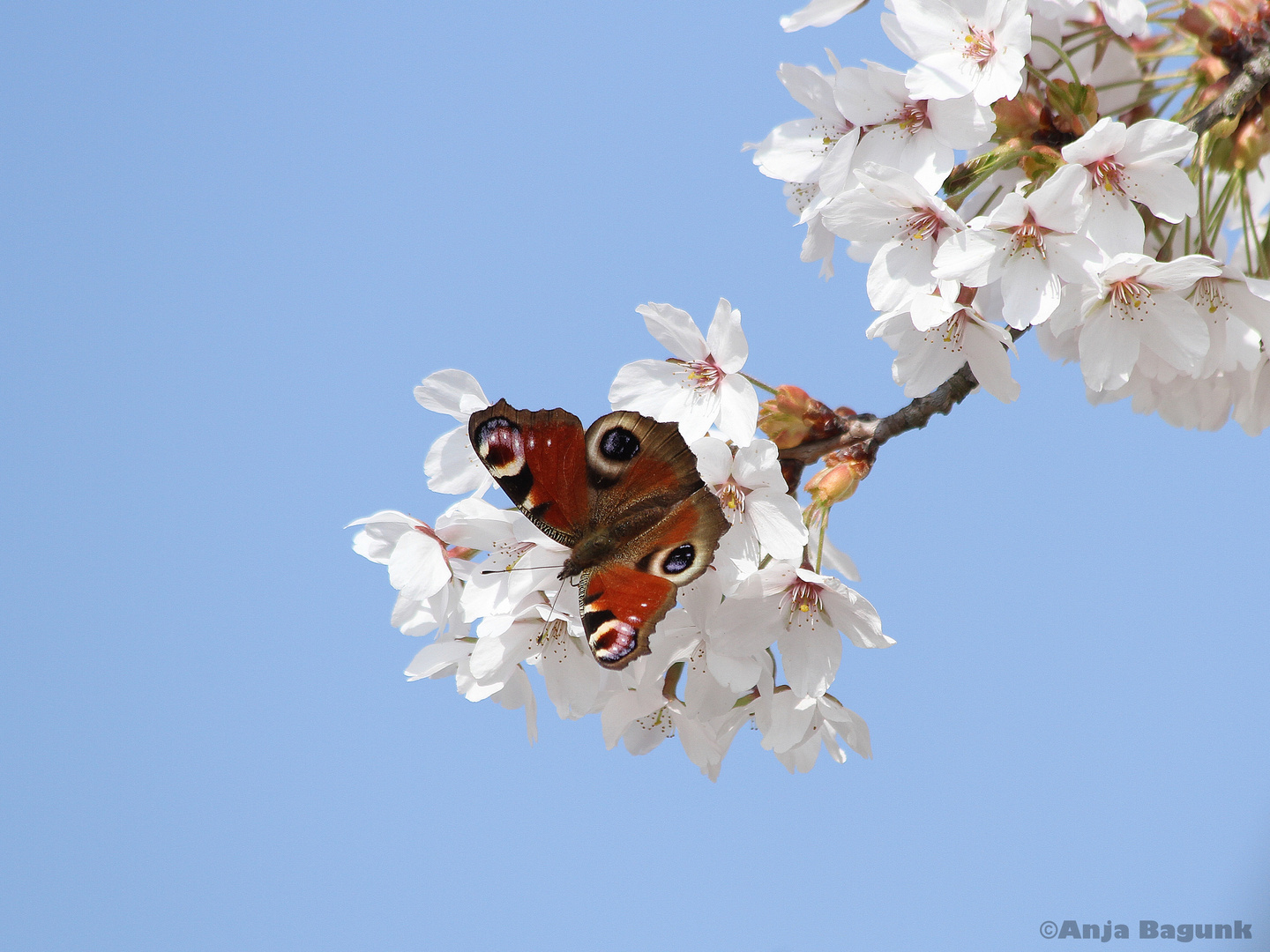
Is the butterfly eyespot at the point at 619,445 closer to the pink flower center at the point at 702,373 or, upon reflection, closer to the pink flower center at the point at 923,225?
the pink flower center at the point at 702,373

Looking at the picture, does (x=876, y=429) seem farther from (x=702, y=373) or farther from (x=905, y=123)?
(x=905, y=123)

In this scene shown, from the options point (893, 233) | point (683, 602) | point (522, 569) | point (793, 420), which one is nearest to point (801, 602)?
point (683, 602)

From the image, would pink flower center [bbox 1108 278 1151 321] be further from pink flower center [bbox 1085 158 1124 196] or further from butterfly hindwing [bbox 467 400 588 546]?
butterfly hindwing [bbox 467 400 588 546]

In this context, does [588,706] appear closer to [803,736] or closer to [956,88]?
[803,736]

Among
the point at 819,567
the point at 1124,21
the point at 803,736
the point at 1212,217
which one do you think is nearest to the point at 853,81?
the point at 1124,21

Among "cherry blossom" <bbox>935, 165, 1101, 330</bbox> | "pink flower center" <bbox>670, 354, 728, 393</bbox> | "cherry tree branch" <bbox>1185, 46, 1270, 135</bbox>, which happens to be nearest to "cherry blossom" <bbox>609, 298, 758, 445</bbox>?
Result: "pink flower center" <bbox>670, 354, 728, 393</bbox>

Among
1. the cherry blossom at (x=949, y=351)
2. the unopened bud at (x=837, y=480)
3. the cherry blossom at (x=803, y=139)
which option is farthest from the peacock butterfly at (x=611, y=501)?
the cherry blossom at (x=803, y=139)
